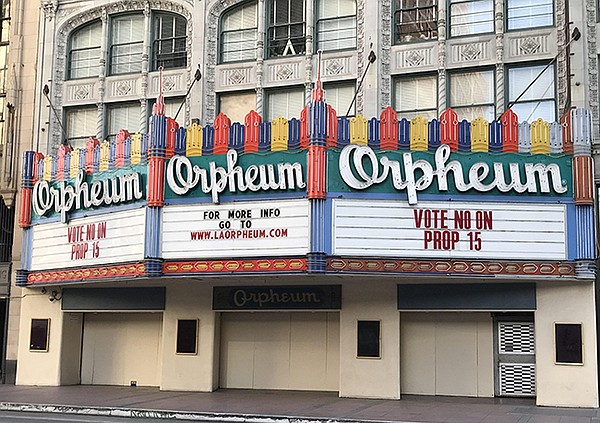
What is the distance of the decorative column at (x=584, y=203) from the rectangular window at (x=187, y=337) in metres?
12.3

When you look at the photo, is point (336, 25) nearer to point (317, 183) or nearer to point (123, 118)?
point (317, 183)

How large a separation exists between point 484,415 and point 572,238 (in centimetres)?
555

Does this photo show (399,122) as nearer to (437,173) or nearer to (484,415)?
(437,173)

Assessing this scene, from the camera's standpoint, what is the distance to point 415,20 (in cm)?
2891

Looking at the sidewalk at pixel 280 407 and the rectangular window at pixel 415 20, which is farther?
the rectangular window at pixel 415 20

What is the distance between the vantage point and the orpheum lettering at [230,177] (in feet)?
78.6

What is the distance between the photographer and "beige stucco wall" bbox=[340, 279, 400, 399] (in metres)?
26.3

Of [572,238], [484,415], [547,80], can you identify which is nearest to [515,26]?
[547,80]

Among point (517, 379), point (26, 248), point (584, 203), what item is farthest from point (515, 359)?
point (26, 248)

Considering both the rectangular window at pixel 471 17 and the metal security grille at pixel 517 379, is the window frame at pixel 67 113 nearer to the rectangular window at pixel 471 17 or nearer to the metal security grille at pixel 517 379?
the rectangular window at pixel 471 17

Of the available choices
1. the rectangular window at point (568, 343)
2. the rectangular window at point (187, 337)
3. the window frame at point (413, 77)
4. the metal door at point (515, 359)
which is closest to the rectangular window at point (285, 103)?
the window frame at point (413, 77)

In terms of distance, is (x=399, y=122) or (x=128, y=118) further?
(x=128, y=118)

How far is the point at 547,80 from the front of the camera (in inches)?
1073

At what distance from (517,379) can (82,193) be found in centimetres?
1465
